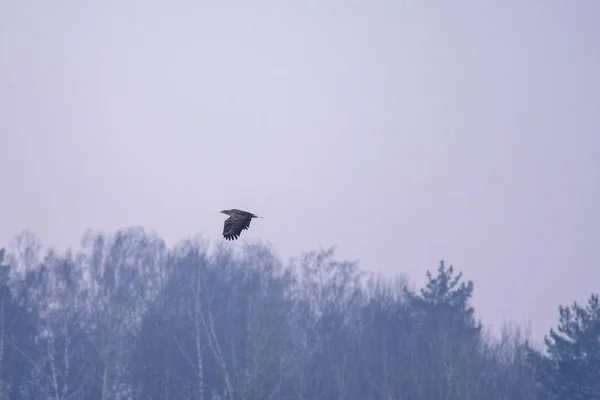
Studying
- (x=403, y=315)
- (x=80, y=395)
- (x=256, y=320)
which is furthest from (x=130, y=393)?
(x=403, y=315)

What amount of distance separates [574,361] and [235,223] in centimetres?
2268

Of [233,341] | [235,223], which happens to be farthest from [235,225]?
[233,341]

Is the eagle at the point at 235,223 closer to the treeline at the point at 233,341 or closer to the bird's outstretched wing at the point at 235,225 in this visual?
the bird's outstretched wing at the point at 235,225

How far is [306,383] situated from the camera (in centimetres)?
4016

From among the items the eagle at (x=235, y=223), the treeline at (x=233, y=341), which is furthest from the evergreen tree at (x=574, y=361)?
the eagle at (x=235, y=223)

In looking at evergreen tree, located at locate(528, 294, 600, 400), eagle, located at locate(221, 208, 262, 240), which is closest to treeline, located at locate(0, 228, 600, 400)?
evergreen tree, located at locate(528, 294, 600, 400)

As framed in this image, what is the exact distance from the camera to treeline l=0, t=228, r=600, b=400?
38.1 m

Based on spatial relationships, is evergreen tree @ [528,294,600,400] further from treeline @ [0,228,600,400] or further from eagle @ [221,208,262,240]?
eagle @ [221,208,262,240]

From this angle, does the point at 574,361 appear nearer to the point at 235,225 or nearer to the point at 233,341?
the point at 233,341

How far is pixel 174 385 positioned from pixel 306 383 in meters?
4.71

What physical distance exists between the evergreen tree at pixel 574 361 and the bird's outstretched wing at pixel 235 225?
22.1 m

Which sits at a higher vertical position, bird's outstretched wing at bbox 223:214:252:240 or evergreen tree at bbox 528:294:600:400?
evergreen tree at bbox 528:294:600:400

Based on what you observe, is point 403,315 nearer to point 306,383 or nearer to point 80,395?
point 306,383

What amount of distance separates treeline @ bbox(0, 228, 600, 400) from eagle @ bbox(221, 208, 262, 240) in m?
15.0
